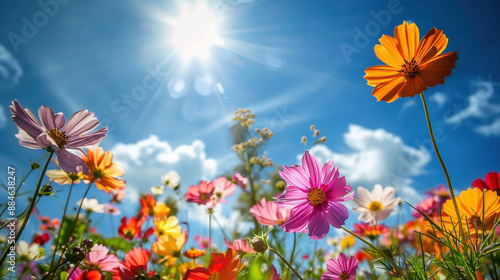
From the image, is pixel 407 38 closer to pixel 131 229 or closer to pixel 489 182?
pixel 489 182

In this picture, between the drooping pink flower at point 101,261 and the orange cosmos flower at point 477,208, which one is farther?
the drooping pink flower at point 101,261

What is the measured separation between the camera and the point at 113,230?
1501 mm

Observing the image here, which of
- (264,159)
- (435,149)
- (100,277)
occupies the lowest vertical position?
(100,277)

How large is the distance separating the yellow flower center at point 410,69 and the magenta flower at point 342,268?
0.40 meters

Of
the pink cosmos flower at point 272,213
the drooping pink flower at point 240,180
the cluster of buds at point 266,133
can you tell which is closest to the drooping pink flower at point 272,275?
the pink cosmos flower at point 272,213

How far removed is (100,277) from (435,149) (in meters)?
0.73

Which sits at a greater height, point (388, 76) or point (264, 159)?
point (264, 159)

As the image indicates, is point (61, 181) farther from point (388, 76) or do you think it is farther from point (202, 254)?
point (388, 76)

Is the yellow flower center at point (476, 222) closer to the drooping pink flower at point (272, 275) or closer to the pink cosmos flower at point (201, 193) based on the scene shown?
the drooping pink flower at point (272, 275)

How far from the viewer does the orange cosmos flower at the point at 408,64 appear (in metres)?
0.53

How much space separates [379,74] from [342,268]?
44cm

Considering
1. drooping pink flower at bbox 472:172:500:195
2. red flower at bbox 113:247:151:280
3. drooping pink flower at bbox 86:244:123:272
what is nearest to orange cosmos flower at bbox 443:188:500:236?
drooping pink flower at bbox 472:172:500:195

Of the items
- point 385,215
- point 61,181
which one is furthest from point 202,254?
point 385,215

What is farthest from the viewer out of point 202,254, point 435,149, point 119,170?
point 202,254
